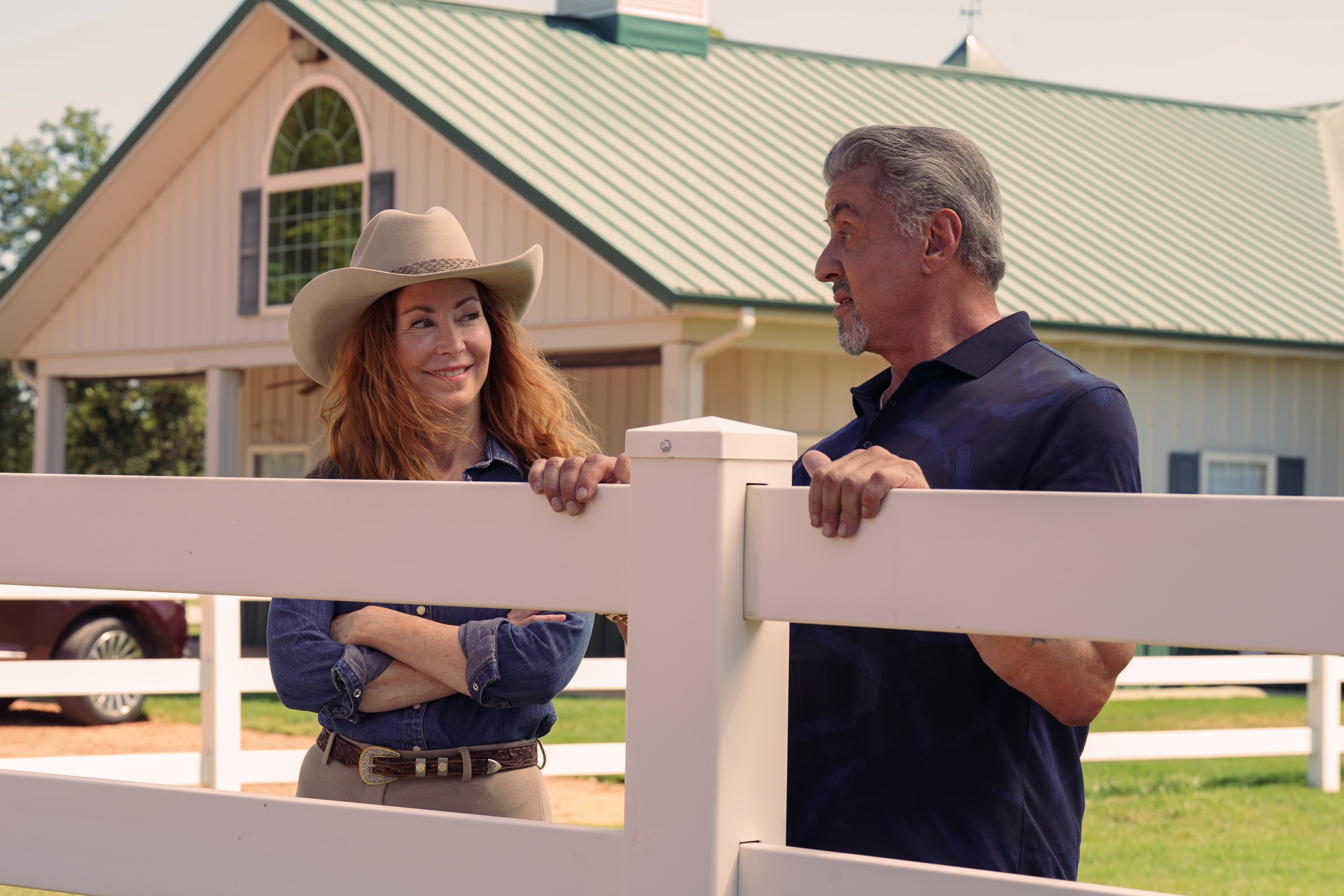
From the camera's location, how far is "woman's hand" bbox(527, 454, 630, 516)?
1.83 metres

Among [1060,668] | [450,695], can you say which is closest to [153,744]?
[450,695]

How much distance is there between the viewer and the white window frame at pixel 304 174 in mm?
15594

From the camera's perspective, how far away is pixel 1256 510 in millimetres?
1517

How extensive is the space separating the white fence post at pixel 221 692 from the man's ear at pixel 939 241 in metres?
5.38

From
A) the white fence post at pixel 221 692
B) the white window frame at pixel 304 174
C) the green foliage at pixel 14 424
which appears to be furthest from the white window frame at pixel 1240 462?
the green foliage at pixel 14 424

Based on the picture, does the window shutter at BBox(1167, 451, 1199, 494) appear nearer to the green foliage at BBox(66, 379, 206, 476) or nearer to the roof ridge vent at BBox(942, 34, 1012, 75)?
the roof ridge vent at BBox(942, 34, 1012, 75)

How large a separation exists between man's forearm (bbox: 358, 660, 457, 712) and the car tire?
28.9ft

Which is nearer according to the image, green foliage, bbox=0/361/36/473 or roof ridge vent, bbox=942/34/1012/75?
roof ridge vent, bbox=942/34/1012/75

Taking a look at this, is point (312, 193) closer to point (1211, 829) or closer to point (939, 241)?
point (1211, 829)

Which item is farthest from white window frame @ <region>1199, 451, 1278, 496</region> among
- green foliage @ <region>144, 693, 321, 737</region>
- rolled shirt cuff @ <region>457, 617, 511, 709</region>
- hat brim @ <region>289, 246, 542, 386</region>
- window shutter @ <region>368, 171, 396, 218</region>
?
rolled shirt cuff @ <region>457, 617, 511, 709</region>

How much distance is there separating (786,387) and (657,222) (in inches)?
97.3

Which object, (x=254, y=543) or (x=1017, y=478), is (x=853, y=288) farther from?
(x=254, y=543)

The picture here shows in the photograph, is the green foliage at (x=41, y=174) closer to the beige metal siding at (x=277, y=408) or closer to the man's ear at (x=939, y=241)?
the beige metal siding at (x=277, y=408)

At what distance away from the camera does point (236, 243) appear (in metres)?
17.0
